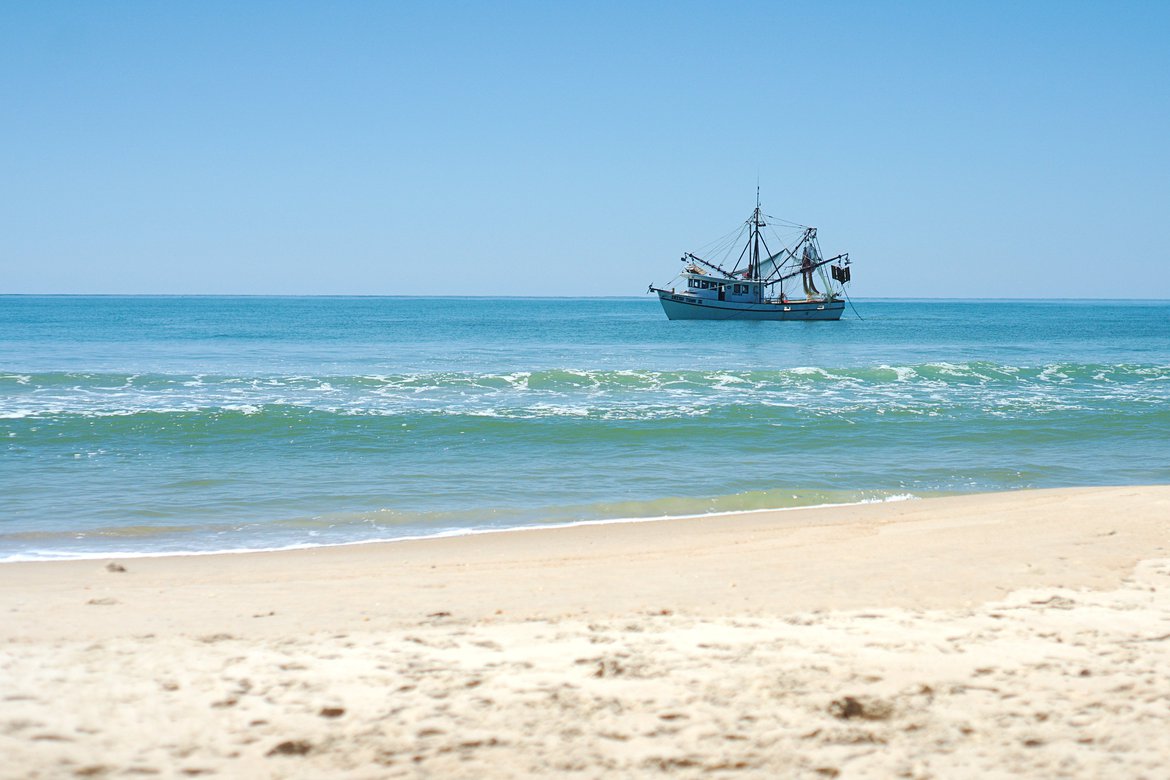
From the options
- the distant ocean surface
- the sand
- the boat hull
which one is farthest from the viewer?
the boat hull

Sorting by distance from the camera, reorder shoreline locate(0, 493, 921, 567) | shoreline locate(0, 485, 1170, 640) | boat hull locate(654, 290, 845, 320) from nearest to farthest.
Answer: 1. shoreline locate(0, 485, 1170, 640)
2. shoreline locate(0, 493, 921, 567)
3. boat hull locate(654, 290, 845, 320)

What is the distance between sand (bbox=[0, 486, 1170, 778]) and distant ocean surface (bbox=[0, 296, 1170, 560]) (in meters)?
2.80

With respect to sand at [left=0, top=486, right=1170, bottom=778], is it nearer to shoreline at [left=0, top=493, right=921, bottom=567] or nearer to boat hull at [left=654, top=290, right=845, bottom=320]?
shoreline at [left=0, top=493, right=921, bottom=567]

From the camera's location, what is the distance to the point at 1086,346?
49375 millimetres

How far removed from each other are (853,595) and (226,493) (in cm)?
832

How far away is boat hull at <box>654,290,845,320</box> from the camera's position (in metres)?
71.4

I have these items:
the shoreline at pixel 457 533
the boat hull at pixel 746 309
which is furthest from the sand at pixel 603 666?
the boat hull at pixel 746 309

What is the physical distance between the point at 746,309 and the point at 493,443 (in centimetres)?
5793

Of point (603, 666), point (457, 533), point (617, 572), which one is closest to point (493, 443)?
point (457, 533)

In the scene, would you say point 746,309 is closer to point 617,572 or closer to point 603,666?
point 617,572

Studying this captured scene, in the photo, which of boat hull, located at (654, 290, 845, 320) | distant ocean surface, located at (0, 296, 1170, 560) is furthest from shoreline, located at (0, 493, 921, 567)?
boat hull, located at (654, 290, 845, 320)

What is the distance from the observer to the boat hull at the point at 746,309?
71375 mm

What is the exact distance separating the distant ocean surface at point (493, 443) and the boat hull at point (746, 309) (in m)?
40.1

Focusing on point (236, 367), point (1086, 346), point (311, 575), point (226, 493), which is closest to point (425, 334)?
point (236, 367)
